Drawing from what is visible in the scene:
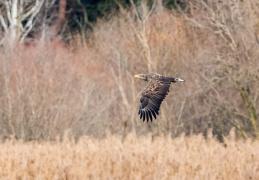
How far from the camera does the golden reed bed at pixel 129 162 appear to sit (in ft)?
35.3

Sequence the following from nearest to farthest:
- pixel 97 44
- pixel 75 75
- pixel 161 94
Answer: pixel 161 94 < pixel 75 75 < pixel 97 44

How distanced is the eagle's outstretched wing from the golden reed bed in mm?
905

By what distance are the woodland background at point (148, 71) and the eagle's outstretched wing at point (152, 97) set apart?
7326mm

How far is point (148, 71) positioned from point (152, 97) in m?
9.83

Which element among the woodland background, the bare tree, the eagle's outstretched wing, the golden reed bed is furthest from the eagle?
the bare tree

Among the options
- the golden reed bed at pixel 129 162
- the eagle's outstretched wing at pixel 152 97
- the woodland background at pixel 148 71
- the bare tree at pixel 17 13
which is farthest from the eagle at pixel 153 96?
the bare tree at pixel 17 13

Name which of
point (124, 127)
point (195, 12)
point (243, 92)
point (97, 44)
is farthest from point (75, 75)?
point (243, 92)

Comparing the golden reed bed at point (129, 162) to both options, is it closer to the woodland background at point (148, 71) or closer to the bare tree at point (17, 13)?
the woodland background at point (148, 71)

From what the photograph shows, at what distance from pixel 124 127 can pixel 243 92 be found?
4.08 meters

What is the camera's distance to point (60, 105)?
20.3 metres

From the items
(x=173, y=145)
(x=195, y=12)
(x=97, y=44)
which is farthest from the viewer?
(x=97, y=44)

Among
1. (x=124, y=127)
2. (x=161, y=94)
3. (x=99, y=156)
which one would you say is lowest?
(x=124, y=127)

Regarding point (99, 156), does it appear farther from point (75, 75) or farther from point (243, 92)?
point (75, 75)

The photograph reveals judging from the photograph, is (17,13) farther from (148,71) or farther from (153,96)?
(153,96)
